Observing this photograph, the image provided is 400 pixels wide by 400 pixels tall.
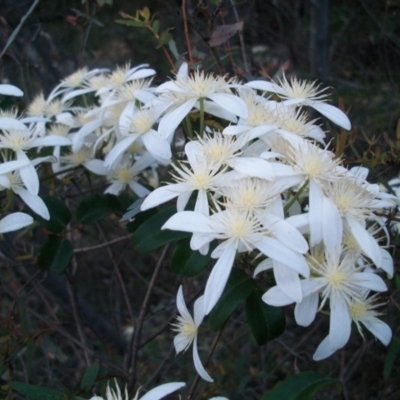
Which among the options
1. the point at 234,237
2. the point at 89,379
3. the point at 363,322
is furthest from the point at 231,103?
the point at 89,379

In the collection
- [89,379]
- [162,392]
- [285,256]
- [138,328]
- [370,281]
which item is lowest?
[138,328]

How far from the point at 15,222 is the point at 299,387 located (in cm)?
56

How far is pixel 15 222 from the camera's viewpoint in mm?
1111

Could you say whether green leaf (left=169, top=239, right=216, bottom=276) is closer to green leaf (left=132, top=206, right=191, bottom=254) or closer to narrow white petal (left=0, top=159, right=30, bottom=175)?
green leaf (left=132, top=206, right=191, bottom=254)

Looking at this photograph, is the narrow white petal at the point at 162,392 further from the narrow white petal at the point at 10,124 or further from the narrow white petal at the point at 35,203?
the narrow white petal at the point at 10,124

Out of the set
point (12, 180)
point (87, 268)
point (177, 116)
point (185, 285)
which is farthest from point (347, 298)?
point (87, 268)

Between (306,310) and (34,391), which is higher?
(306,310)

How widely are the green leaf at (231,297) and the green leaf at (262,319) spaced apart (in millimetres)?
43

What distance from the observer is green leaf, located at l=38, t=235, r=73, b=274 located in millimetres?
1250

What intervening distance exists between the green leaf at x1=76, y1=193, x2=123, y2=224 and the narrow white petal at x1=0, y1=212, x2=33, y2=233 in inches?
8.3

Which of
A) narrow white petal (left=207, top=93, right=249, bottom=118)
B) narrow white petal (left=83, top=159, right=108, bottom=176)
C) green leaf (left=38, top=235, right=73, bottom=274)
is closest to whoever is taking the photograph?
narrow white petal (left=207, top=93, right=249, bottom=118)

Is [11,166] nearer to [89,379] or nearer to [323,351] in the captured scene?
[89,379]

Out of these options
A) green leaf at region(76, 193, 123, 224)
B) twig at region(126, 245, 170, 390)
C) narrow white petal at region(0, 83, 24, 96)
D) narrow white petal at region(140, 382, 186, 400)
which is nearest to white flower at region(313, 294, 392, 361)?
narrow white petal at region(140, 382, 186, 400)

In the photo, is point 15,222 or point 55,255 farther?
point 55,255
